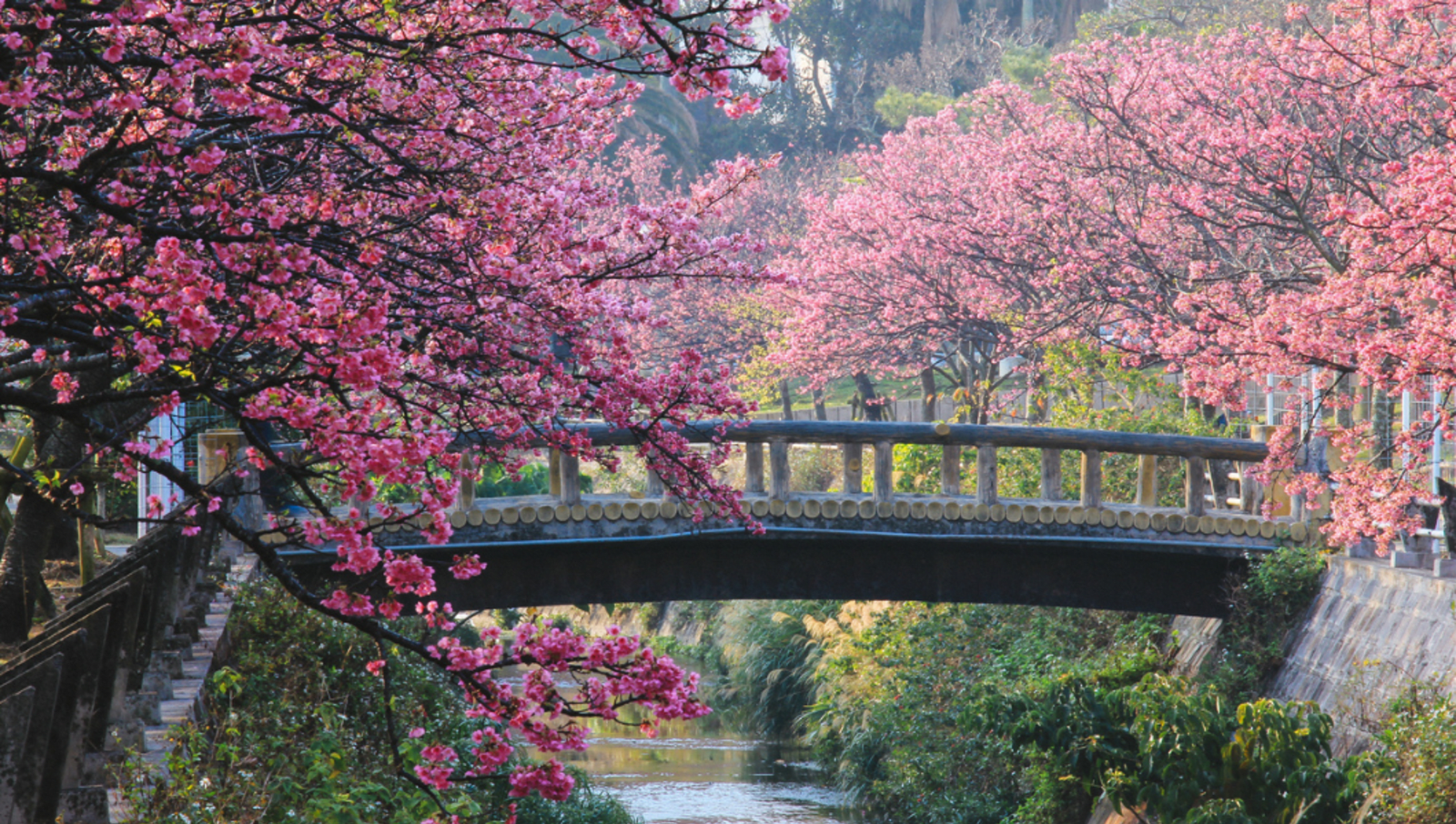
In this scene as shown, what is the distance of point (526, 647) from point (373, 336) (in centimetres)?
109

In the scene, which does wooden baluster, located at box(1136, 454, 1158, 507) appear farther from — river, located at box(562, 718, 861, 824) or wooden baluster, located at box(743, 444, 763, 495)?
river, located at box(562, 718, 861, 824)

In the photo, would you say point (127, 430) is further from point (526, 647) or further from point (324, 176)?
point (324, 176)

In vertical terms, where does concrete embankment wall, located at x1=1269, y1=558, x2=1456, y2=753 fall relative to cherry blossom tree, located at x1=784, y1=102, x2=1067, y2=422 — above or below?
below

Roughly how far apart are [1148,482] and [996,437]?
6.03 feet

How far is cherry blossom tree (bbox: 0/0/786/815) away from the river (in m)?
9.79

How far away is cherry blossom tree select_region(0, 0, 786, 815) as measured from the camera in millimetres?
3869

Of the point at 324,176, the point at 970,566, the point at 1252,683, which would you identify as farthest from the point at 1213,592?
the point at 324,176

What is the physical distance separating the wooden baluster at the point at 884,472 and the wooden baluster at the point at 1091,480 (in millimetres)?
1855

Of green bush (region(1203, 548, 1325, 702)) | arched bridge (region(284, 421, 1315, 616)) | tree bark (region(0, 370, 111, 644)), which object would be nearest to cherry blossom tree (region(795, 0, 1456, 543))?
green bush (region(1203, 548, 1325, 702))

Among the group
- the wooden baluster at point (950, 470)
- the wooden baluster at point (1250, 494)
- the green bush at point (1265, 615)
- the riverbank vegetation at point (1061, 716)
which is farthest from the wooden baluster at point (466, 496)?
the wooden baluster at point (1250, 494)

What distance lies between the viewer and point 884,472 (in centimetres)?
1273

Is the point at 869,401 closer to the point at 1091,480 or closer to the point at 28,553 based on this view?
the point at 1091,480

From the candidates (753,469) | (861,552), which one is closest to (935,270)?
(861,552)

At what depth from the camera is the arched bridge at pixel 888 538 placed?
12.2 m
